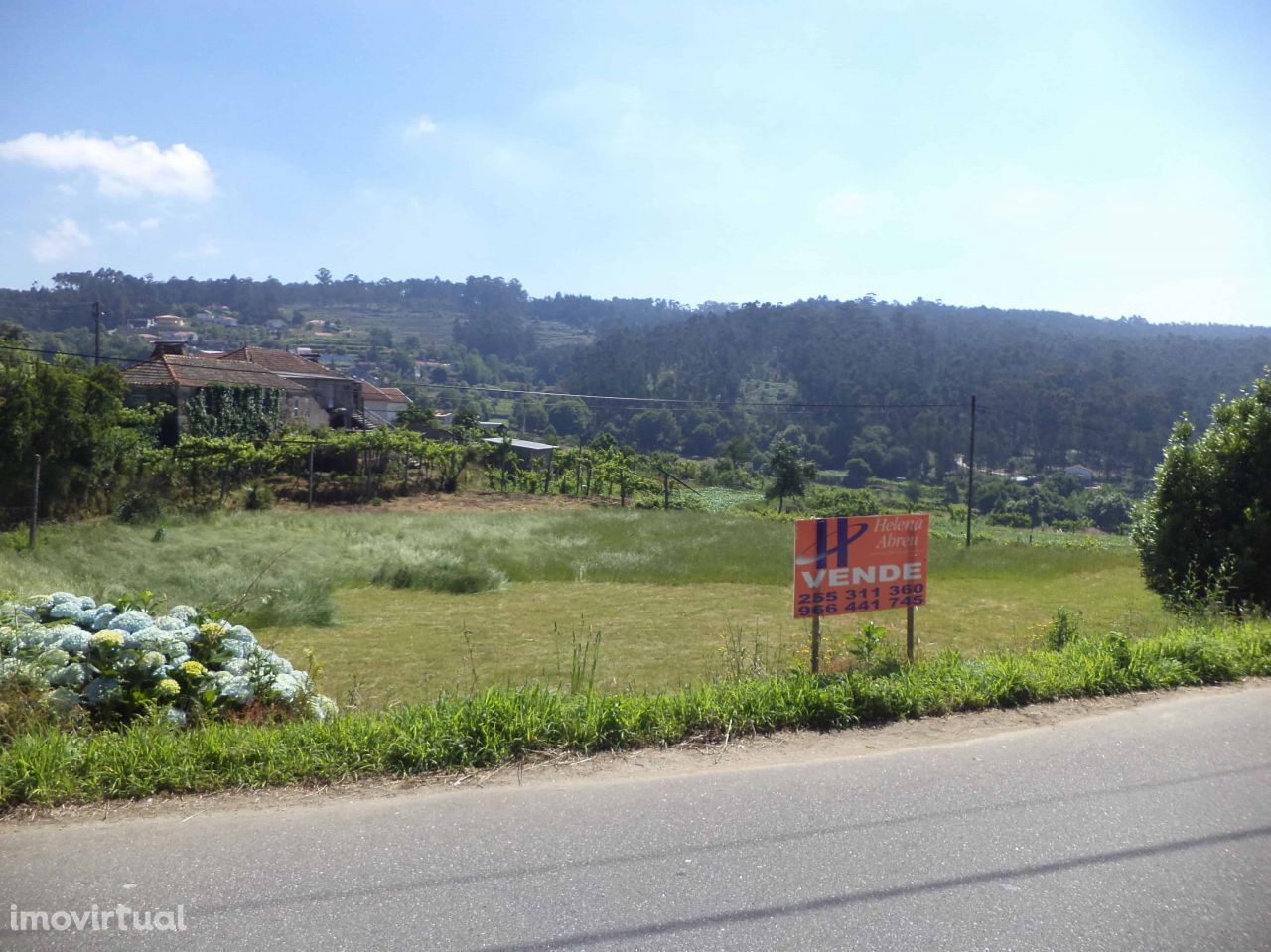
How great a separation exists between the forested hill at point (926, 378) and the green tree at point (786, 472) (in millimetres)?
14954

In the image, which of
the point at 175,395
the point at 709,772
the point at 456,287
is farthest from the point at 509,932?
the point at 456,287

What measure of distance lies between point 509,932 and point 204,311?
132232 millimetres

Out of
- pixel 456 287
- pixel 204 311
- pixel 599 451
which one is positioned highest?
pixel 456 287

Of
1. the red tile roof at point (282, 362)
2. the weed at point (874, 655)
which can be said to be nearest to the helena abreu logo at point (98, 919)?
the weed at point (874, 655)

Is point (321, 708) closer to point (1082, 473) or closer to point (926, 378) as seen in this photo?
point (1082, 473)

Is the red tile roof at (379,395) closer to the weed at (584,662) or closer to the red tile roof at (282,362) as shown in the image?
the red tile roof at (282,362)

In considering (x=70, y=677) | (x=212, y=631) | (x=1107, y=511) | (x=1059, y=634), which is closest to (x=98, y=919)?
(x=70, y=677)

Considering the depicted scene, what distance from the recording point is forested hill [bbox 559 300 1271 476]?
72625 millimetres

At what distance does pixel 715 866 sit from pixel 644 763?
3.81 feet

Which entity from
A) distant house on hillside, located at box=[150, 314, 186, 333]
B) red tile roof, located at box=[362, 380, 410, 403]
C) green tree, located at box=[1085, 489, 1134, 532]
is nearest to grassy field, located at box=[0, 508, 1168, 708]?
red tile roof, located at box=[362, 380, 410, 403]

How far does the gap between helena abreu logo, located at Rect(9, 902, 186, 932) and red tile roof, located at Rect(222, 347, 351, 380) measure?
4651 cm

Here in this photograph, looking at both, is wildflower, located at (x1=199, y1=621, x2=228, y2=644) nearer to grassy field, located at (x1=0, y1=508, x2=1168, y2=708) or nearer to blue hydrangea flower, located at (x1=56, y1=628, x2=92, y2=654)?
blue hydrangea flower, located at (x1=56, y1=628, x2=92, y2=654)

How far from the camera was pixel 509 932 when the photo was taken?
3061mm

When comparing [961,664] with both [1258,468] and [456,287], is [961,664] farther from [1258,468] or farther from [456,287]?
[456,287]
